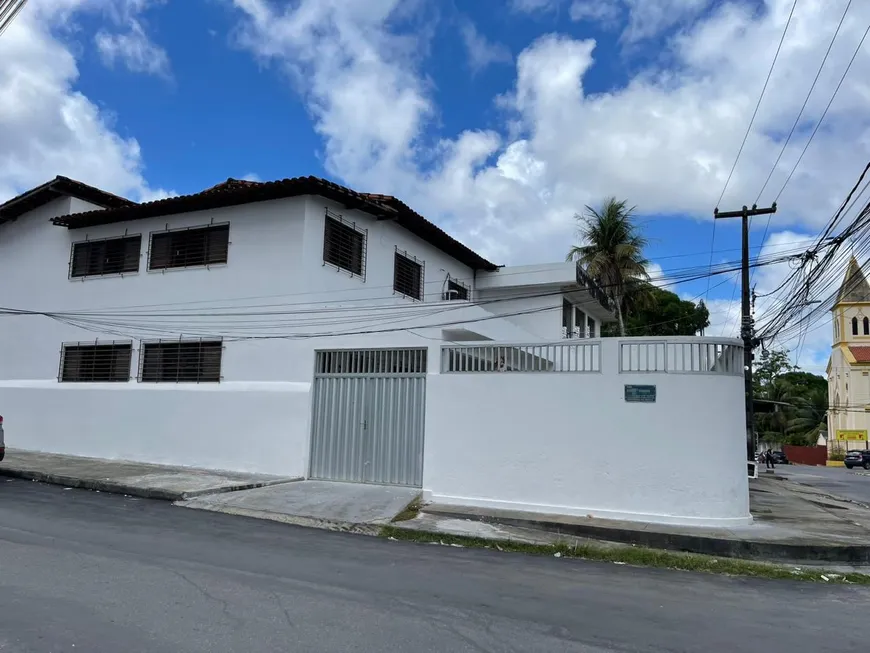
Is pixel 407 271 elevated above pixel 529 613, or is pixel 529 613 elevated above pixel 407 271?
pixel 407 271

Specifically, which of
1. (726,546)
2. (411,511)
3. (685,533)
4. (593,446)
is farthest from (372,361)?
(726,546)

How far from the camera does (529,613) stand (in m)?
5.26

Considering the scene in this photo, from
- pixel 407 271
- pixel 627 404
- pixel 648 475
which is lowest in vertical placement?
pixel 648 475

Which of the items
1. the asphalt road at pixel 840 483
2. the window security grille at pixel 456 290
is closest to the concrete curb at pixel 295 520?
the window security grille at pixel 456 290

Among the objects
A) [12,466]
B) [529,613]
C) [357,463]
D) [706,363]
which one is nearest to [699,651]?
[529,613]

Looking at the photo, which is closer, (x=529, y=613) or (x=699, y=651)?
(x=699, y=651)

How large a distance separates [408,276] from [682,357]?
29.6 feet

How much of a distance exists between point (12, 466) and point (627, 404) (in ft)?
38.4

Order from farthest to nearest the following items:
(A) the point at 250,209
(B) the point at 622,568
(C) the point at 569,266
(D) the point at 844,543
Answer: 1. (C) the point at 569,266
2. (A) the point at 250,209
3. (D) the point at 844,543
4. (B) the point at 622,568

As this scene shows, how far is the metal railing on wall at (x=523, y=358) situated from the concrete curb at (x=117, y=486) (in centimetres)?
414

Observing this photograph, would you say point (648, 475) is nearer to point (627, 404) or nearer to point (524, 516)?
point (627, 404)

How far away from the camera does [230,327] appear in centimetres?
1425

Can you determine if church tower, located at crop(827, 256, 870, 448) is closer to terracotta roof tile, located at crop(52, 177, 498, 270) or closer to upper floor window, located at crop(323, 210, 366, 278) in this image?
terracotta roof tile, located at crop(52, 177, 498, 270)

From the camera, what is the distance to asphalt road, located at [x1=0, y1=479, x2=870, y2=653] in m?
4.46
